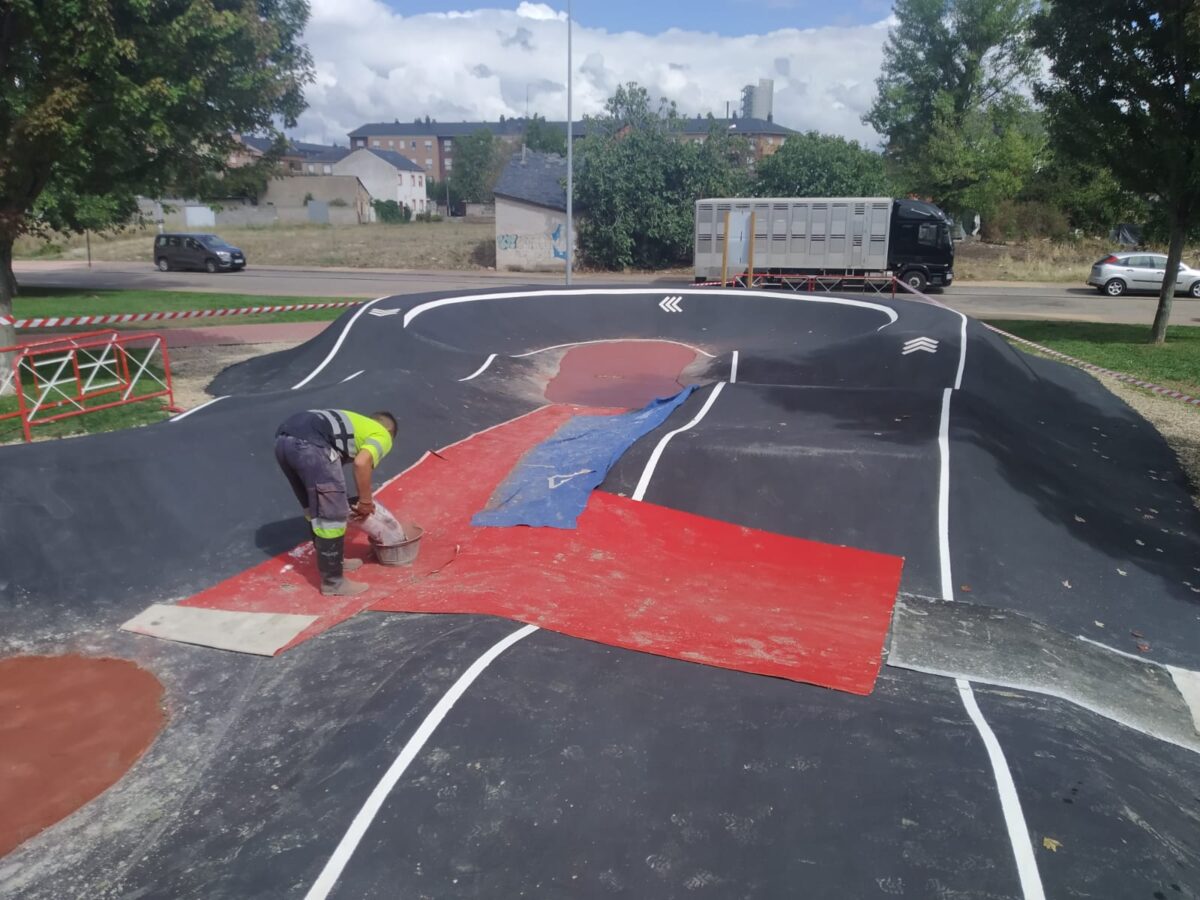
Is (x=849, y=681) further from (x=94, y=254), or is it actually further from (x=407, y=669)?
(x=94, y=254)

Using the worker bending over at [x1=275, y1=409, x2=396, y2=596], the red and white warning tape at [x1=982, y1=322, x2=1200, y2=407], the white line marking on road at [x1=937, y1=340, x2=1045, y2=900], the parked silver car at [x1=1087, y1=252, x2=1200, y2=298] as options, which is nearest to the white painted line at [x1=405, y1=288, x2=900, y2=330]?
the red and white warning tape at [x1=982, y1=322, x2=1200, y2=407]

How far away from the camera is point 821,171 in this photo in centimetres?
3894

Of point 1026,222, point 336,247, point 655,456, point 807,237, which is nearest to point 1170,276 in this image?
point 807,237

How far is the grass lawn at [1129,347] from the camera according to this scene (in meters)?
17.0

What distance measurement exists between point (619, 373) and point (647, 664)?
11.4 m

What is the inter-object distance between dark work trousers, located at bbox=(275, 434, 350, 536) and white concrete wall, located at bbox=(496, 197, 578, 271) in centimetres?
3554

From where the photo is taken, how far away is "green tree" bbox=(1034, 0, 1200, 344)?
54.6ft

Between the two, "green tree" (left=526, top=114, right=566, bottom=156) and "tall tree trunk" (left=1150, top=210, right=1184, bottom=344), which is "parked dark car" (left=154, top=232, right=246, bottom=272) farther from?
"green tree" (left=526, top=114, right=566, bottom=156)

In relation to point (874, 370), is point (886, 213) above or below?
above

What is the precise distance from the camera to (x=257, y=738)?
197 inches

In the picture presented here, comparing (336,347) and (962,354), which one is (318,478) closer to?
(336,347)

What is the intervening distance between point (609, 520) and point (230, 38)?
10.1m

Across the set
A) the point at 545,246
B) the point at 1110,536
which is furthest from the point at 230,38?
the point at 545,246

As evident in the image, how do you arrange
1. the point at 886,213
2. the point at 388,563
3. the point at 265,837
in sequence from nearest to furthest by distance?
1. the point at 265,837
2. the point at 388,563
3. the point at 886,213
